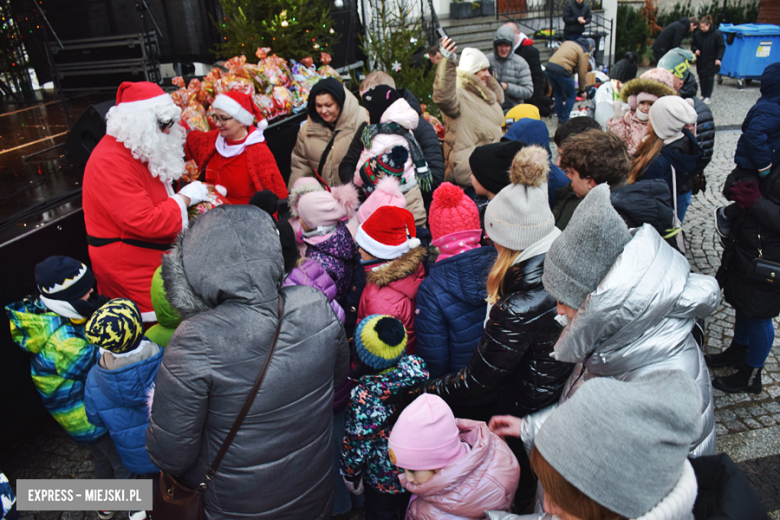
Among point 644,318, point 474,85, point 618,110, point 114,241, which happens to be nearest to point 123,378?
point 114,241

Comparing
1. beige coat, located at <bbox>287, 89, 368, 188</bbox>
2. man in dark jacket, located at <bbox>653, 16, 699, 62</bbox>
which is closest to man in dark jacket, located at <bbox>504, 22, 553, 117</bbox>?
man in dark jacket, located at <bbox>653, 16, 699, 62</bbox>

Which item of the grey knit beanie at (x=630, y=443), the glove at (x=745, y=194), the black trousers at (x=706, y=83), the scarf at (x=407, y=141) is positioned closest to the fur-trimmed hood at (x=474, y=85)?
the scarf at (x=407, y=141)

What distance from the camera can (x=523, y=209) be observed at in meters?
2.06

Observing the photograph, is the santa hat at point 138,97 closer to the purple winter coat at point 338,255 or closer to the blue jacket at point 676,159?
the purple winter coat at point 338,255

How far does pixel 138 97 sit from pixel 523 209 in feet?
8.18

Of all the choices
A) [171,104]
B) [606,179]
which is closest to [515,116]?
[606,179]

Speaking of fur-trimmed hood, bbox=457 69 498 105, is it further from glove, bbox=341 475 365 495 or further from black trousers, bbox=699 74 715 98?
black trousers, bbox=699 74 715 98

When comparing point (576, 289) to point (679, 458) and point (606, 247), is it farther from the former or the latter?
point (679, 458)

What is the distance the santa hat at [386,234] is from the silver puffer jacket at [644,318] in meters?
1.24

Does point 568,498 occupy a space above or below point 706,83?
above

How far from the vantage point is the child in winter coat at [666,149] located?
3.37 m

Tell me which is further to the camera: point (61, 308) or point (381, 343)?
point (61, 308)

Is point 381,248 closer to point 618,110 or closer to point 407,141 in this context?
point 407,141

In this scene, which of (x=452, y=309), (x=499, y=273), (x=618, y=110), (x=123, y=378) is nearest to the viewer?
(x=499, y=273)
